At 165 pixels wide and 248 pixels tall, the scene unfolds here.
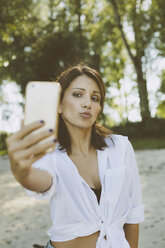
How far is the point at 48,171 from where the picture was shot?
1.77 m

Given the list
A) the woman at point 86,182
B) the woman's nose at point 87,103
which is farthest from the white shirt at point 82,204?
the woman's nose at point 87,103

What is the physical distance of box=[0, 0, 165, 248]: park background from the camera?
6000mm

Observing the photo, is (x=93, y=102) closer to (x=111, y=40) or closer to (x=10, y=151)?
(x=10, y=151)

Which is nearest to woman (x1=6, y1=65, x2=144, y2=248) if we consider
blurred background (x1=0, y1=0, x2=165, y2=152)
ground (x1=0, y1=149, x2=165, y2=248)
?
ground (x1=0, y1=149, x2=165, y2=248)

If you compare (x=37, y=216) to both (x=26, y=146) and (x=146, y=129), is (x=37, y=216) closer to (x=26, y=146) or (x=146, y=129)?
(x=26, y=146)

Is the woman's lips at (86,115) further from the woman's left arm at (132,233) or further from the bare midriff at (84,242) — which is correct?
the woman's left arm at (132,233)

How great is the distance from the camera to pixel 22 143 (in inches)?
47.1

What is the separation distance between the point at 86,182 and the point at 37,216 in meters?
4.18

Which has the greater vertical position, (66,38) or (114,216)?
(66,38)

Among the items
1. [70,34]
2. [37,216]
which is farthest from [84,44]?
[37,216]

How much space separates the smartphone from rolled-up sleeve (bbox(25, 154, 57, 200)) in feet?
1.69

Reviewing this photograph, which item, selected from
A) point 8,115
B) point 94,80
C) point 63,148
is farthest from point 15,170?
point 8,115

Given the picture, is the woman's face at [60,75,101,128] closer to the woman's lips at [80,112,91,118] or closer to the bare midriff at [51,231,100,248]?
the woman's lips at [80,112,91,118]

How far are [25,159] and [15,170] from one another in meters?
0.09
